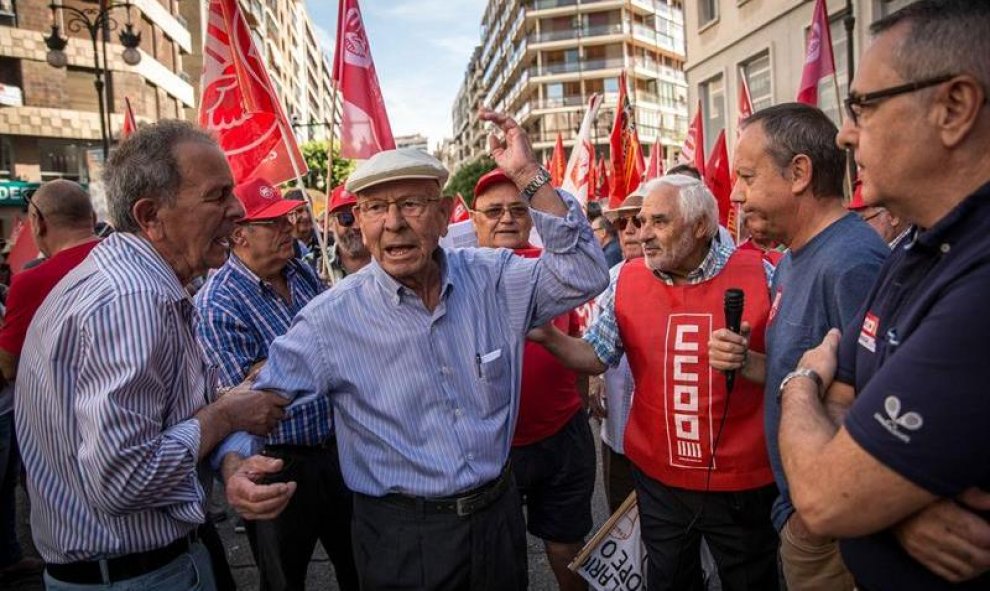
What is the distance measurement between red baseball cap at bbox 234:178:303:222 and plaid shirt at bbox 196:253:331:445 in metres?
0.29

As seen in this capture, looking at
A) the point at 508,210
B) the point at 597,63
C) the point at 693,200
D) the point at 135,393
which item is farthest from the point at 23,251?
the point at 597,63

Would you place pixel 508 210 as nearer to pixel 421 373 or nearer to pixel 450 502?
pixel 421 373

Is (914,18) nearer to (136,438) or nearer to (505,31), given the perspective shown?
(136,438)

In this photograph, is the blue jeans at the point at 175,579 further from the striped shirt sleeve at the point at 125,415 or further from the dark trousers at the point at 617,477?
the dark trousers at the point at 617,477

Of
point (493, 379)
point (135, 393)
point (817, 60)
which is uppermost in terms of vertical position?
point (817, 60)

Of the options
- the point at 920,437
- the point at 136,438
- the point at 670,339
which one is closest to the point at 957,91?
the point at 920,437

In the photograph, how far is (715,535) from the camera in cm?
284

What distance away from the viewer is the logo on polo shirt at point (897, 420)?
121 cm

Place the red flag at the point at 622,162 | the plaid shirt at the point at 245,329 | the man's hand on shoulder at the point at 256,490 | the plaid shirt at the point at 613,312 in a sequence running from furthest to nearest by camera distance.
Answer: the red flag at the point at 622,162, the plaid shirt at the point at 245,329, the plaid shirt at the point at 613,312, the man's hand on shoulder at the point at 256,490

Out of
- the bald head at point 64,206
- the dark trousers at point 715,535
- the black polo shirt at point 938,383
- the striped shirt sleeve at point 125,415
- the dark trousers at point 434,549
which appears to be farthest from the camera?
the bald head at point 64,206

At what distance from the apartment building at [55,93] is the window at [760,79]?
65.4 ft

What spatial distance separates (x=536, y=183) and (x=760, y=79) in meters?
18.9

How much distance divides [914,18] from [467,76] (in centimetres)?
12102

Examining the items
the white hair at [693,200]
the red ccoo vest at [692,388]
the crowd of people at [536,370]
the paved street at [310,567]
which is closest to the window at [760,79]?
the paved street at [310,567]
